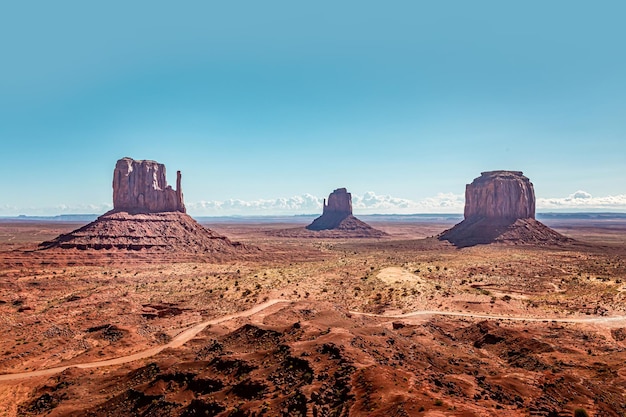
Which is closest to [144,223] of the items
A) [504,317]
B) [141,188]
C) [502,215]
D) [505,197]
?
[141,188]

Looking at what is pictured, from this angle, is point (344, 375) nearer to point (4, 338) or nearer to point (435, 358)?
point (435, 358)

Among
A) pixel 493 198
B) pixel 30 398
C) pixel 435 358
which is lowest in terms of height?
pixel 30 398

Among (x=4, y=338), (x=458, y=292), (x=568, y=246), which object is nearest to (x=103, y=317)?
(x=4, y=338)

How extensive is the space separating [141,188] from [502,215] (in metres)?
124

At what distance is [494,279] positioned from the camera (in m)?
67.9

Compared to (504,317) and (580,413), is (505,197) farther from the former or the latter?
(580,413)

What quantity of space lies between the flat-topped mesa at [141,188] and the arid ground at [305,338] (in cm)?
2212

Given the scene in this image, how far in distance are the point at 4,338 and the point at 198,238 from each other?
204 ft

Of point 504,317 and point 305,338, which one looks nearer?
point 305,338

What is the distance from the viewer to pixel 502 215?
137 meters

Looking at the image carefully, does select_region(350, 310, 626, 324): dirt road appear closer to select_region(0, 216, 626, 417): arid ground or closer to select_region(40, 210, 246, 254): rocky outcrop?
select_region(0, 216, 626, 417): arid ground

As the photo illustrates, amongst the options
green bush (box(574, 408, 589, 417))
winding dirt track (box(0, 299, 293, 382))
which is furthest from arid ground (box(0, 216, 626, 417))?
green bush (box(574, 408, 589, 417))

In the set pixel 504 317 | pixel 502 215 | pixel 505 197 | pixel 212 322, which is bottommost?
pixel 504 317

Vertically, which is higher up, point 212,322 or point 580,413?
point 580,413
